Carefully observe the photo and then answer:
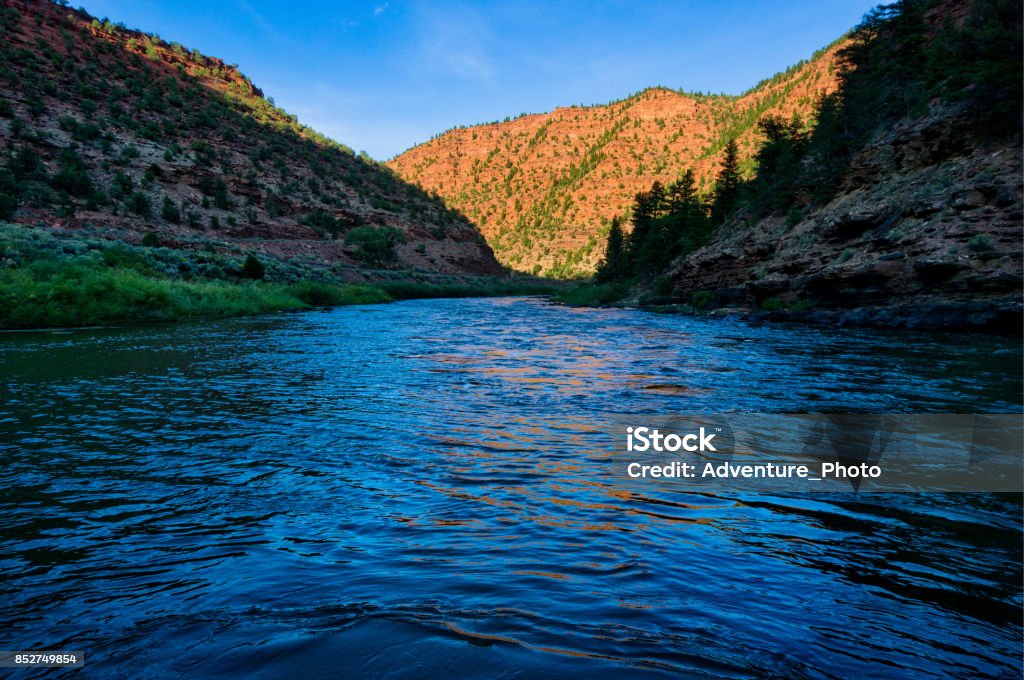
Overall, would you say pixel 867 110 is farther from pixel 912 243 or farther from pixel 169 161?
pixel 169 161

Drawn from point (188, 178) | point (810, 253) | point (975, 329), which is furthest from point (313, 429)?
point (188, 178)

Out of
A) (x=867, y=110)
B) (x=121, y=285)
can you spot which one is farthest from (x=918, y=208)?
(x=121, y=285)

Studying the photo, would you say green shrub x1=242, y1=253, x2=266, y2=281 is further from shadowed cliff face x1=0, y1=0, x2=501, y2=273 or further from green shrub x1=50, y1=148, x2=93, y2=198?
green shrub x1=50, y1=148, x2=93, y2=198

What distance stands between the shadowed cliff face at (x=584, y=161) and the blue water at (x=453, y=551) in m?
117

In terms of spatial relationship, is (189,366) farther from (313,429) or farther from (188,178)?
(188,178)

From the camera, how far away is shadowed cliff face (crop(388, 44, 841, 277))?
13238 cm

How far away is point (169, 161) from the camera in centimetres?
5406

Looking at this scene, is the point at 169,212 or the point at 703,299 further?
the point at 169,212

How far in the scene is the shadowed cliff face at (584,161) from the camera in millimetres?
132375

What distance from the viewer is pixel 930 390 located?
968cm

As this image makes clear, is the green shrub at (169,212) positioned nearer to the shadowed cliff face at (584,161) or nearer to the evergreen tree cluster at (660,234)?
the evergreen tree cluster at (660,234)

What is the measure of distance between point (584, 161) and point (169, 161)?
124798 mm

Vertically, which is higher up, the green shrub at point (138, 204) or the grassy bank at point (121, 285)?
the green shrub at point (138, 204)

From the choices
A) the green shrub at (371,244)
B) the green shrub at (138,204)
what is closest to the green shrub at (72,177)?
the green shrub at (138,204)
